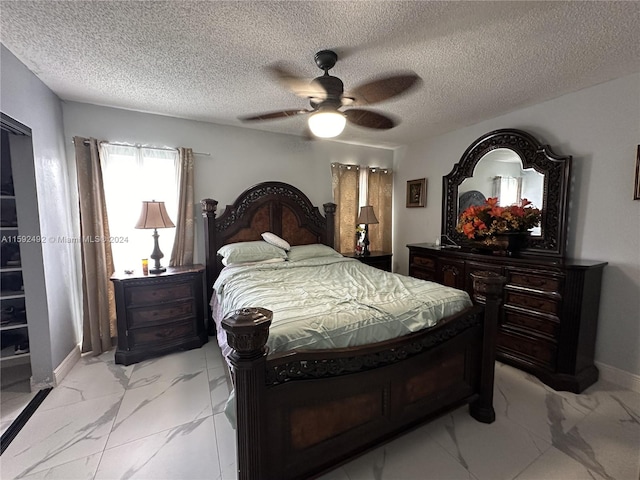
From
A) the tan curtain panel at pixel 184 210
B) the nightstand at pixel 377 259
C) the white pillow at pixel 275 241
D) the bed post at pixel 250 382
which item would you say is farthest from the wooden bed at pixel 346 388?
the tan curtain panel at pixel 184 210

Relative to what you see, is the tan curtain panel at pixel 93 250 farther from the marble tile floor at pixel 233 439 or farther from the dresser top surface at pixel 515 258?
the dresser top surface at pixel 515 258

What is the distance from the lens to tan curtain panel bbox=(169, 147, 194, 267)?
3088 mm

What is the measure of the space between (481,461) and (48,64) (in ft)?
12.7

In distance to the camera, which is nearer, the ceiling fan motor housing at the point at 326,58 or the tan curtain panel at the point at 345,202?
the ceiling fan motor housing at the point at 326,58

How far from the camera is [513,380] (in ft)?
7.79

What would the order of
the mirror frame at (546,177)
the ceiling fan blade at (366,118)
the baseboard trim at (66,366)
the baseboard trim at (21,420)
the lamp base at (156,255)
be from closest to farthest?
the baseboard trim at (21,420) → the ceiling fan blade at (366,118) → the baseboard trim at (66,366) → the mirror frame at (546,177) → the lamp base at (156,255)

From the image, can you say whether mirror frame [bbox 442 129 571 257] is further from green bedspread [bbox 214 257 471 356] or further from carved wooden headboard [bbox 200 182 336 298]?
carved wooden headboard [bbox 200 182 336 298]

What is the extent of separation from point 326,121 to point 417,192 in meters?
2.69

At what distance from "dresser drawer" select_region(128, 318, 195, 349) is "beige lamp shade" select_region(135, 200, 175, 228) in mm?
1001

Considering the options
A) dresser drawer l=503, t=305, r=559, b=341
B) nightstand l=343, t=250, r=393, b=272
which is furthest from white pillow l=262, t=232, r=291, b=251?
dresser drawer l=503, t=305, r=559, b=341

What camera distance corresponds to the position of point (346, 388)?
138 centimetres

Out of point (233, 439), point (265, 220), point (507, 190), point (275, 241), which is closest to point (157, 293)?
point (275, 241)

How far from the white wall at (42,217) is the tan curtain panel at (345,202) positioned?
9.76 ft

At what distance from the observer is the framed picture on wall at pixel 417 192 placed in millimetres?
3996
